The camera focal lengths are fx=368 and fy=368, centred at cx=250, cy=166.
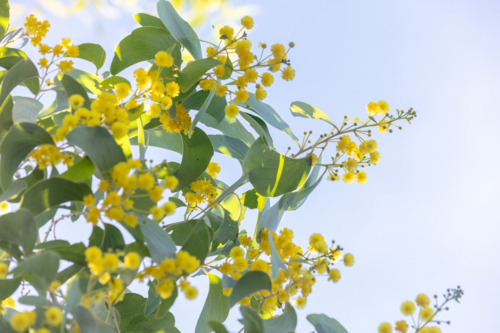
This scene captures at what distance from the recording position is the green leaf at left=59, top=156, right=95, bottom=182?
815 millimetres

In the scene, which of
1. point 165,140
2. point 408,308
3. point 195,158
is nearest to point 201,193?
point 195,158

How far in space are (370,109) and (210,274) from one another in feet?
2.38

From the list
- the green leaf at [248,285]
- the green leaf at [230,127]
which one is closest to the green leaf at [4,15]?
the green leaf at [230,127]

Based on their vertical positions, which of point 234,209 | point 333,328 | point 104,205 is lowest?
point 333,328

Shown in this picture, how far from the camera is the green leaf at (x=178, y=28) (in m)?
1.13

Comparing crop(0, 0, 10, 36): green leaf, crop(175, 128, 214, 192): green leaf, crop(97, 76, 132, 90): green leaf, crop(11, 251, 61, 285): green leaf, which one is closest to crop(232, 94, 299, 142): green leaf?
crop(175, 128, 214, 192): green leaf

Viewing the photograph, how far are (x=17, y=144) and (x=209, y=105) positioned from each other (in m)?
0.57

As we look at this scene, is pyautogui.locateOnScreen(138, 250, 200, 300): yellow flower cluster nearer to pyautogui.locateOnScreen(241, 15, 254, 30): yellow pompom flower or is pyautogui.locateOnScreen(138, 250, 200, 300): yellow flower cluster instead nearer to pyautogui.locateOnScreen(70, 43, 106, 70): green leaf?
pyautogui.locateOnScreen(241, 15, 254, 30): yellow pompom flower

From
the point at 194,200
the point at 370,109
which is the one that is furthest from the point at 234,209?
the point at 370,109

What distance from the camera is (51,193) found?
30.5 inches

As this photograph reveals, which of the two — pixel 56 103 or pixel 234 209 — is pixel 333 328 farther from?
pixel 56 103

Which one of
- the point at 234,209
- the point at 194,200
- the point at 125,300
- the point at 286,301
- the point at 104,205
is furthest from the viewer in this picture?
the point at 234,209

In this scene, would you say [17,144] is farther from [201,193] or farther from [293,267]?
[293,267]

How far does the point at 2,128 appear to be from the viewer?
0.95m
